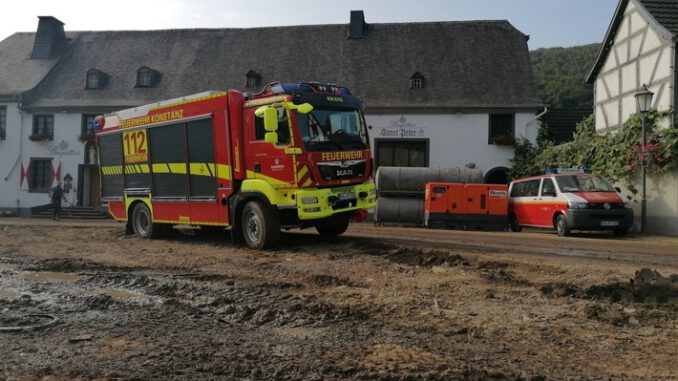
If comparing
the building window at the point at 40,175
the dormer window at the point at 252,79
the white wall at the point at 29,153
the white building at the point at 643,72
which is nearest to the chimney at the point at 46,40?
the white wall at the point at 29,153

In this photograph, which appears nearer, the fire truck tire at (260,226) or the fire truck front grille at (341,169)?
the fire truck front grille at (341,169)

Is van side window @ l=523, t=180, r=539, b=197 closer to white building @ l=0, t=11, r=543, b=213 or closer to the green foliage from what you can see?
the green foliage

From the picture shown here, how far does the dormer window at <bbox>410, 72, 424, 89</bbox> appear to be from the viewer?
86.8ft

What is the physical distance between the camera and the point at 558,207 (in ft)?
46.6

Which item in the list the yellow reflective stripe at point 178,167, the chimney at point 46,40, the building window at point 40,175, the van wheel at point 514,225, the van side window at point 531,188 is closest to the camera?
the yellow reflective stripe at point 178,167

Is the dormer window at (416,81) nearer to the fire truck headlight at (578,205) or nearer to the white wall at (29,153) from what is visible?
the fire truck headlight at (578,205)

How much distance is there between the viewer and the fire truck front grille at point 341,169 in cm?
953

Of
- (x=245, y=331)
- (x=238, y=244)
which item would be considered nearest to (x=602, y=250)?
(x=238, y=244)

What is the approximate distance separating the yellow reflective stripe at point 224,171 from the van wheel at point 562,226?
8.79 meters

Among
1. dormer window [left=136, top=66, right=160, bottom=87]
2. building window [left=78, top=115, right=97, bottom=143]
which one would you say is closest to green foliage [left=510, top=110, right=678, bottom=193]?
dormer window [left=136, top=66, right=160, bottom=87]

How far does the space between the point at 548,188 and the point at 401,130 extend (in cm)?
1149

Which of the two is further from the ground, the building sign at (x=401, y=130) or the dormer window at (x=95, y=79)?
the dormer window at (x=95, y=79)

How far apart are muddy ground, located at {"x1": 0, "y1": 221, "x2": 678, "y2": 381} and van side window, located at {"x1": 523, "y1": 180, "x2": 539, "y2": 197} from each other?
21.6 ft

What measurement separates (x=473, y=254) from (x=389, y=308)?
3738mm
